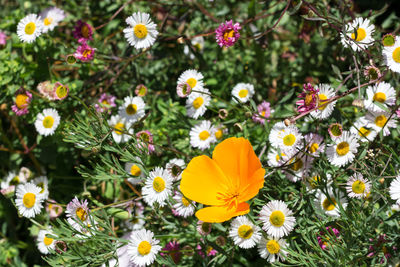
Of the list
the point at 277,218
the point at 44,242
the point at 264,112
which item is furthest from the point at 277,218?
the point at 44,242

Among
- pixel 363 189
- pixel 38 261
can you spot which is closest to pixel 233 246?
pixel 363 189

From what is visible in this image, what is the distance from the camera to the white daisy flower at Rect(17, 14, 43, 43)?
6.55 feet

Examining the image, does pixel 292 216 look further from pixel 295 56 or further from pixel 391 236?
pixel 295 56

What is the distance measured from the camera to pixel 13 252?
86.2 inches

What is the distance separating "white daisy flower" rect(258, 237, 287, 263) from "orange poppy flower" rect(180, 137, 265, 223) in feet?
0.71

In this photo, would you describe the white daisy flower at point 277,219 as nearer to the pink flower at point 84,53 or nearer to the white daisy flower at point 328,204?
the white daisy flower at point 328,204

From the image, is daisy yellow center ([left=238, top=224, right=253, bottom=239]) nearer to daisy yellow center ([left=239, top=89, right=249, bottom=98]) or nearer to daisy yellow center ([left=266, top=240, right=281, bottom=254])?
daisy yellow center ([left=266, top=240, right=281, bottom=254])

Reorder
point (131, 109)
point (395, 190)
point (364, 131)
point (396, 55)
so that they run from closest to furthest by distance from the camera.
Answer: point (395, 190) → point (396, 55) → point (364, 131) → point (131, 109)

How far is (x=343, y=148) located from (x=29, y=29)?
5.09 feet

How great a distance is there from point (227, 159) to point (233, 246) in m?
0.35

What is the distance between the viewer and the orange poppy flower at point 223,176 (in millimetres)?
1474

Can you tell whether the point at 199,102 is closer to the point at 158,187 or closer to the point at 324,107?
the point at 158,187

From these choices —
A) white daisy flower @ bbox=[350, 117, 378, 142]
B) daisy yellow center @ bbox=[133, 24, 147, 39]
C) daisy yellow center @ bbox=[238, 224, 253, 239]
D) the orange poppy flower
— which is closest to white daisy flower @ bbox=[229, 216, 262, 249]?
daisy yellow center @ bbox=[238, 224, 253, 239]

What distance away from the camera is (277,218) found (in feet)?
4.96
